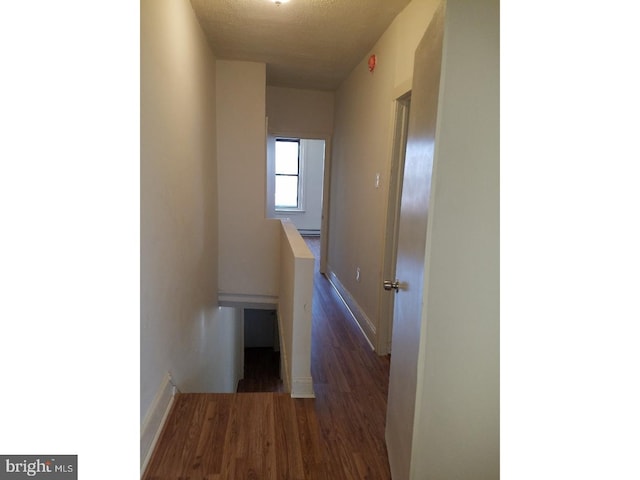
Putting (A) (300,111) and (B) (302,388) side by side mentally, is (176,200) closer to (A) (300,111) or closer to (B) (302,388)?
(B) (302,388)

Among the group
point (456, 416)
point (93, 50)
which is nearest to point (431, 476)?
point (456, 416)

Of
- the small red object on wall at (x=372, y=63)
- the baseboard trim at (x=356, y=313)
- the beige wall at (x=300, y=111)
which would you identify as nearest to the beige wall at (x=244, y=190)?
the baseboard trim at (x=356, y=313)

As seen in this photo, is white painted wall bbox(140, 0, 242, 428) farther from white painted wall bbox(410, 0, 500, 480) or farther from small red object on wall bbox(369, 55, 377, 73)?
small red object on wall bbox(369, 55, 377, 73)

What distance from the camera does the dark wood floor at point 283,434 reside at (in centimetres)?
187

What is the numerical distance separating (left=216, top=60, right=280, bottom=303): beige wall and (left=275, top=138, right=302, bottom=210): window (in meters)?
5.18

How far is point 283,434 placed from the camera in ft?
7.08

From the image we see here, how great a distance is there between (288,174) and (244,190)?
210 inches

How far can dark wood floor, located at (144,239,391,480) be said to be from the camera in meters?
1.87
